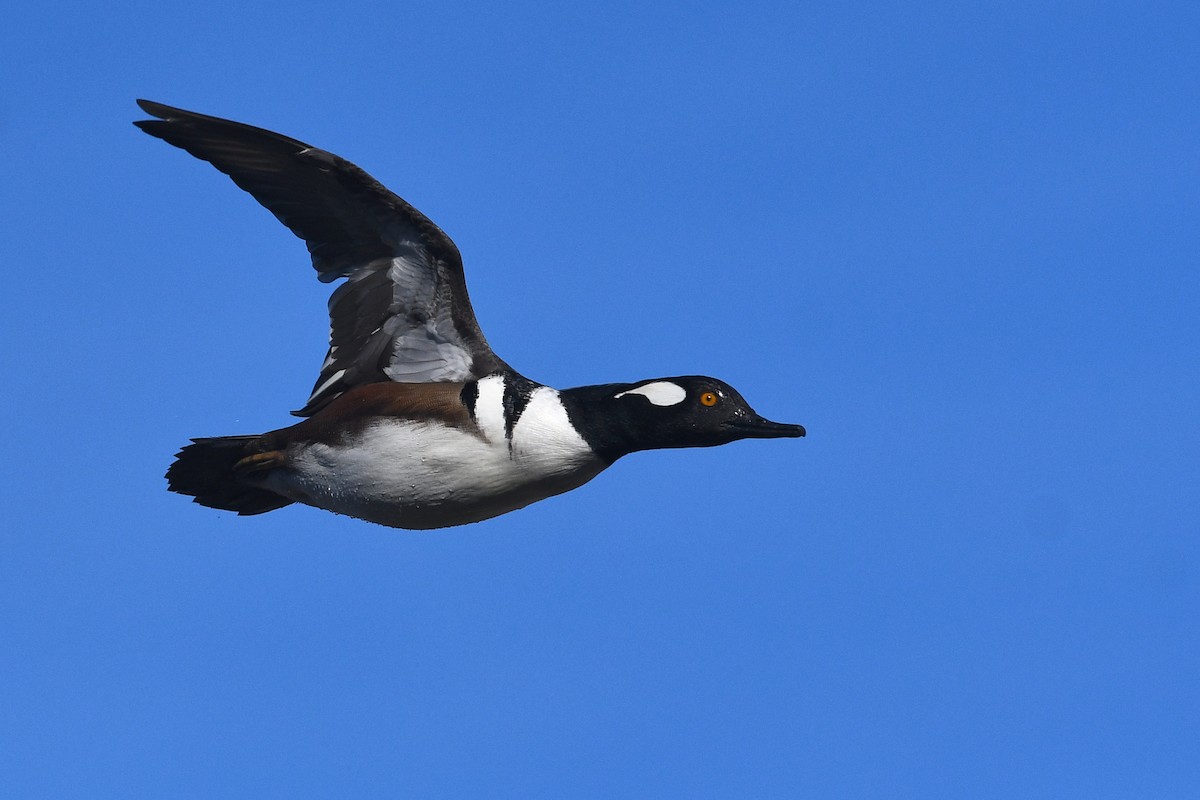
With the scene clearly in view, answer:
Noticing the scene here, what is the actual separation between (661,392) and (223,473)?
339 centimetres

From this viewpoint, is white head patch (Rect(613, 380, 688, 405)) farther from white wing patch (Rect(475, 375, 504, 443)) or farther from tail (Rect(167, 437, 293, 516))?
tail (Rect(167, 437, 293, 516))

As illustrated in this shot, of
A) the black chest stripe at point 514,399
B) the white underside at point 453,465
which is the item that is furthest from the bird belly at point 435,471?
the black chest stripe at point 514,399

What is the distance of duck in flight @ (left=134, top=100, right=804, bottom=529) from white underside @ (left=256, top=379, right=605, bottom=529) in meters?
0.01

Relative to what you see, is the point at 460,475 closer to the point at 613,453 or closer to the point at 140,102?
the point at 613,453

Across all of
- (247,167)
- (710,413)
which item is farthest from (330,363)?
(710,413)

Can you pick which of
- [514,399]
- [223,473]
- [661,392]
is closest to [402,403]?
[514,399]

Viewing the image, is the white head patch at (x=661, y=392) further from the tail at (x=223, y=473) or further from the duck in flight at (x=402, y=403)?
the tail at (x=223, y=473)

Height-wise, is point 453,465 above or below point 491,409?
below

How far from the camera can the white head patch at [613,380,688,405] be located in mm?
13992

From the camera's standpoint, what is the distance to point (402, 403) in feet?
46.2

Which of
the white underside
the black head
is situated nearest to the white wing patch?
the white underside

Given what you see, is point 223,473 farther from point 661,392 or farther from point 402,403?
point 661,392

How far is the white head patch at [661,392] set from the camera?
1399 centimetres

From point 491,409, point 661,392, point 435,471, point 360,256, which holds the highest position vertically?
point 360,256
